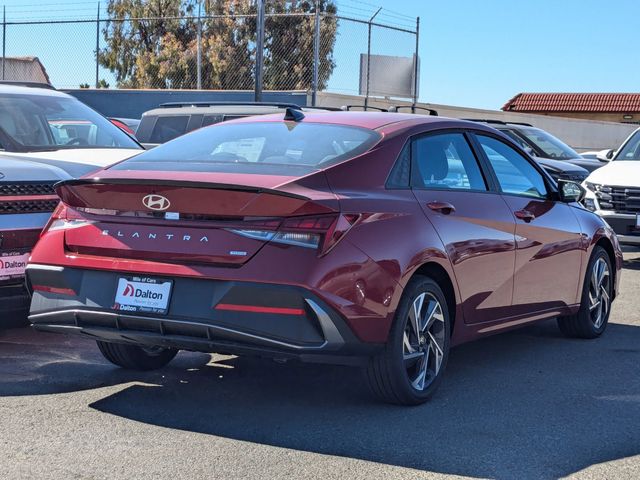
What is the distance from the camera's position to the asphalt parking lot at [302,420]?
4527mm

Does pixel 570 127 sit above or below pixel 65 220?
above

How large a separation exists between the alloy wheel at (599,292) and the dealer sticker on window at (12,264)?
4005mm

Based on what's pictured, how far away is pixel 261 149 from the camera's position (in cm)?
579

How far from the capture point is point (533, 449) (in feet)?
15.8

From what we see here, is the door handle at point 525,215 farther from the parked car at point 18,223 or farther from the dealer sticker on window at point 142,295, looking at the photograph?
the parked car at point 18,223

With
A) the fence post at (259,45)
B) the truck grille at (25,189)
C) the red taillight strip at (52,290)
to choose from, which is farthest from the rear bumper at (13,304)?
the fence post at (259,45)

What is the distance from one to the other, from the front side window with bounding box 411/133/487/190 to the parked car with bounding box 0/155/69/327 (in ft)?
7.81

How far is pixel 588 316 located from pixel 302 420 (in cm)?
317

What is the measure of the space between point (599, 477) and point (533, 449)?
406mm

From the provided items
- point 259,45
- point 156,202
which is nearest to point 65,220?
point 156,202

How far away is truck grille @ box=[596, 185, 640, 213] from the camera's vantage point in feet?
39.3

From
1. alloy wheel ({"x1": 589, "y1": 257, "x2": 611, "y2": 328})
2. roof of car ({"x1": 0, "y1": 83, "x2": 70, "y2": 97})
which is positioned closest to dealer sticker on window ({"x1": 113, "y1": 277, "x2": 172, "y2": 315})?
alloy wheel ({"x1": 589, "y1": 257, "x2": 611, "y2": 328})

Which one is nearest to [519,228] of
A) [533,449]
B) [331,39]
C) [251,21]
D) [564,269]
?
[564,269]

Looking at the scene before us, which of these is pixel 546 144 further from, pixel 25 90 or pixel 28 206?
pixel 28 206
